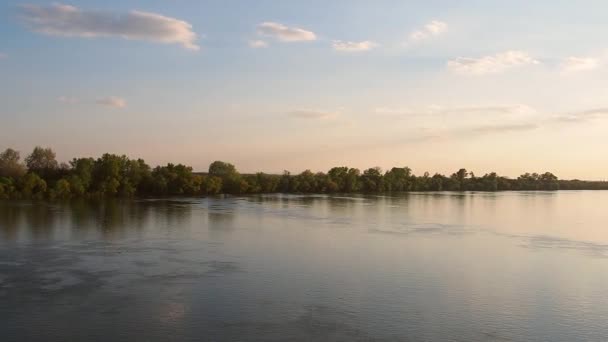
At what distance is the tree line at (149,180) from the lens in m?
53.0

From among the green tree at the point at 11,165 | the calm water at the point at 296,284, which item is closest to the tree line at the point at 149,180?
the green tree at the point at 11,165

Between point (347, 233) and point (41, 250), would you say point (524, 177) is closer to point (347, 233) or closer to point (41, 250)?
point (347, 233)

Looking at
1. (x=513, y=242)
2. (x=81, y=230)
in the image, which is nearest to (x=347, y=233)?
(x=513, y=242)

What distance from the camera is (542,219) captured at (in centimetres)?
3809

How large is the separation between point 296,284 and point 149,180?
2029 inches

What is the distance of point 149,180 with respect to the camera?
208 feet

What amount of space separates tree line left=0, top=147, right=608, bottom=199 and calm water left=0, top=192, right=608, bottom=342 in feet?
83.3

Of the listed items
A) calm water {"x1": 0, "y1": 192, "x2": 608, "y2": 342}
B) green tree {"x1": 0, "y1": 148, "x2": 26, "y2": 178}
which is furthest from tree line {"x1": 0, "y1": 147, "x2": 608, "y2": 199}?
calm water {"x1": 0, "y1": 192, "x2": 608, "y2": 342}

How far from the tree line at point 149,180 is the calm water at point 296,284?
2540cm

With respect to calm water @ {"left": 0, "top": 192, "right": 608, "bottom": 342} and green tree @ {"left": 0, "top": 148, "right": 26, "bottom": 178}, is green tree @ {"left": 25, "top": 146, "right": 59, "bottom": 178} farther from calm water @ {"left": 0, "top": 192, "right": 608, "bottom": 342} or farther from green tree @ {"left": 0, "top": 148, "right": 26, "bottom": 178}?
calm water @ {"left": 0, "top": 192, "right": 608, "bottom": 342}

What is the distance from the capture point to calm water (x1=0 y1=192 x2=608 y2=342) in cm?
1117

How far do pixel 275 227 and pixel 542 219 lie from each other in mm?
20085

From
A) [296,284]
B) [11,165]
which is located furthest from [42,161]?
[296,284]

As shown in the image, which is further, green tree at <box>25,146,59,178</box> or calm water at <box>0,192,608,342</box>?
green tree at <box>25,146,59,178</box>
